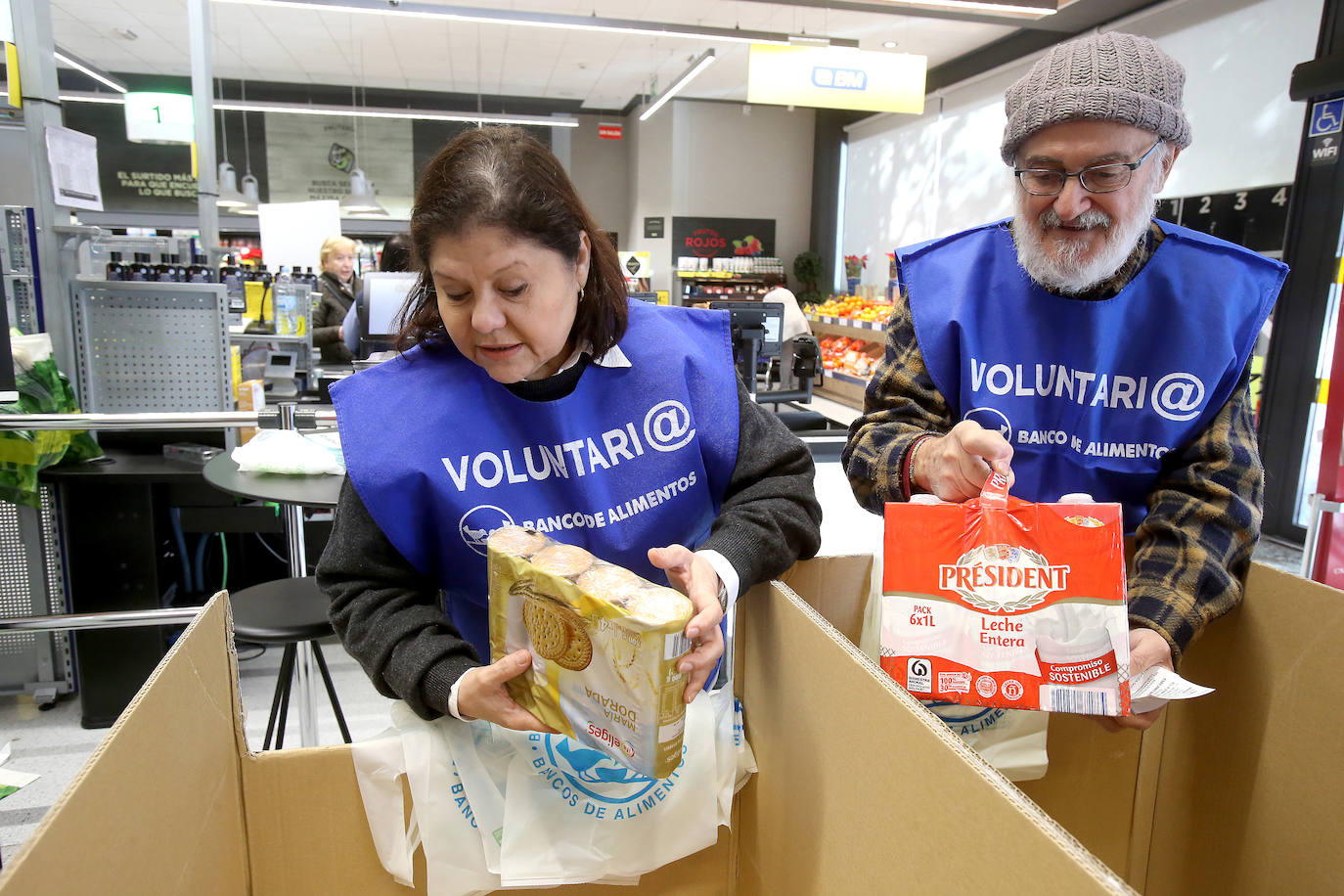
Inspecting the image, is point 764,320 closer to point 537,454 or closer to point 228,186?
point 537,454

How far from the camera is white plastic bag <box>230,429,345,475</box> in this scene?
2.48 m

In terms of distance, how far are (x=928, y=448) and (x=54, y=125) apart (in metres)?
3.52

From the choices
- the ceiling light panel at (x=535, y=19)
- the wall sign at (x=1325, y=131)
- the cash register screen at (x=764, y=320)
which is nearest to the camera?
the wall sign at (x=1325, y=131)

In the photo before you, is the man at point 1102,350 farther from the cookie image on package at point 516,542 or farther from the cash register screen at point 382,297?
the cash register screen at point 382,297

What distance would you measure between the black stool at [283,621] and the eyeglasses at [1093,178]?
1.87 meters

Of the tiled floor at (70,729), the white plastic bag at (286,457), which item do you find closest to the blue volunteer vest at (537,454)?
the white plastic bag at (286,457)

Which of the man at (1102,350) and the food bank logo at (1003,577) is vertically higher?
the man at (1102,350)

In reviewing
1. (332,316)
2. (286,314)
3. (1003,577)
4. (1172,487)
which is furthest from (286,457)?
(286,314)

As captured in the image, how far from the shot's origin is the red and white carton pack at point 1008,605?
0.97 metres

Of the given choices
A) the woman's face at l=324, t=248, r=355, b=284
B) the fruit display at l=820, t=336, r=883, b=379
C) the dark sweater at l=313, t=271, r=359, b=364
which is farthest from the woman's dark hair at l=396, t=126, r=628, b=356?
the fruit display at l=820, t=336, r=883, b=379

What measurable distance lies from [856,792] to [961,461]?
0.51 meters

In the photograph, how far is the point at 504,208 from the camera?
998 mm

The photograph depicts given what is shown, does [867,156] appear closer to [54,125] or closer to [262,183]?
[262,183]

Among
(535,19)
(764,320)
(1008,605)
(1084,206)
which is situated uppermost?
(535,19)
